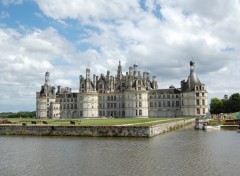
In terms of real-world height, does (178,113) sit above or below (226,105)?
below

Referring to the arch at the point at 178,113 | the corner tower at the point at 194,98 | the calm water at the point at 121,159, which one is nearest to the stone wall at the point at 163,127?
the calm water at the point at 121,159

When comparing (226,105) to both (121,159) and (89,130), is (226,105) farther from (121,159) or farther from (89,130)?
(121,159)

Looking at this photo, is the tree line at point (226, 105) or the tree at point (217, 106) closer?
the tree line at point (226, 105)

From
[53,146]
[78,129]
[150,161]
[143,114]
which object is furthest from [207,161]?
[143,114]

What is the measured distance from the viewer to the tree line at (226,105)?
83.1m

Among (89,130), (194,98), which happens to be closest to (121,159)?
(89,130)

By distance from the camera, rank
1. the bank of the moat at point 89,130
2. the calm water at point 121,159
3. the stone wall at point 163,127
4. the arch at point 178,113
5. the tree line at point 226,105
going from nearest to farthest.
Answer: the calm water at point 121,159, the bank of the moat at point 89,130, the stone wall at point 163,127, the arch at point 178,113, the tree line at point 226,105

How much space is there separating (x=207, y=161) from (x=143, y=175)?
18.1 ft

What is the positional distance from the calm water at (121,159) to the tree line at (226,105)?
57.2 meters

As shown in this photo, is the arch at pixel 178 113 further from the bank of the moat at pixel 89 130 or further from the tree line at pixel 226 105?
the bank of the moat at pixel 89 130

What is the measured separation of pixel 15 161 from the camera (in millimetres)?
21828

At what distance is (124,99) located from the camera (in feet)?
266

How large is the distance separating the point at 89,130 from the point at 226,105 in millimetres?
56774

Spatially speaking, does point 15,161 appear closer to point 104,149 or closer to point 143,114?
point 104,149
